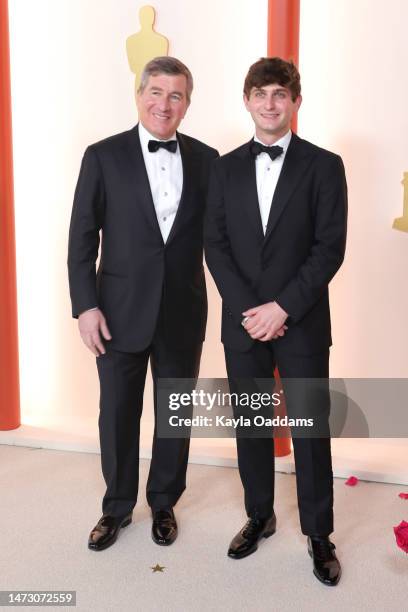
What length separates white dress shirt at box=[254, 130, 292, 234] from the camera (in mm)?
2486

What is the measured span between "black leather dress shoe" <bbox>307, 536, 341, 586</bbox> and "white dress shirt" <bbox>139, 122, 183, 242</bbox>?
3.68 feet

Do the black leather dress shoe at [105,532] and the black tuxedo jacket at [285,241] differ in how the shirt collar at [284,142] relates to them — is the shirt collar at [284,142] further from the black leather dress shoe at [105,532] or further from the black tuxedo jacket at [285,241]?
the black leather dress shoe at [105,532]

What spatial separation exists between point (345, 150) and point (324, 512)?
1.62 m

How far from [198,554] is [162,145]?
1.39 m

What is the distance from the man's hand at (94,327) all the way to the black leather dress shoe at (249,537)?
A: 802 mm

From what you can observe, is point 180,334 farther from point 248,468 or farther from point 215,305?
point 215,305

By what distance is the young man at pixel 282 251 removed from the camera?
7.93ft

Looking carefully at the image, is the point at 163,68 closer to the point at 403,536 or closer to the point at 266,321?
the point at 266,321

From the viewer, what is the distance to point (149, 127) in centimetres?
263

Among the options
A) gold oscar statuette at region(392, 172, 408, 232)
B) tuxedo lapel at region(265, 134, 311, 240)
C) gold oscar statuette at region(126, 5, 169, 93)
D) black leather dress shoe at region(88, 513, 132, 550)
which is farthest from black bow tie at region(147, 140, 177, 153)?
black leather dress shoe at region(88, 513, 132, 550)

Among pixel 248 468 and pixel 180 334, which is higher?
pixel 180 334

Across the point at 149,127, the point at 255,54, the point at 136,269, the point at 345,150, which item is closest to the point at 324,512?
the point at 136,269

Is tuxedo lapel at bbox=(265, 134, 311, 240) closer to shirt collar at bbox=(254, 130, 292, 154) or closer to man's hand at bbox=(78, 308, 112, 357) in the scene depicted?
shirt collar at bbox=(254, 130, 292, 154)

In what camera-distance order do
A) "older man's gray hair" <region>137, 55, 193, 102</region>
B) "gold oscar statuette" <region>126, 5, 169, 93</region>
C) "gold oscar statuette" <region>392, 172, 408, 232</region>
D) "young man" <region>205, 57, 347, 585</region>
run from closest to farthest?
1. "young man" <region>205, 57, 347, 585</region>
2. "older man's gray hair" <region>137, 55, 193, 102</region>
3. "gold oscar statuette" <region>392, 172, 408, 232</region>
4. "gold oscar statuette" <region>126, 5, 169, 93</region>
